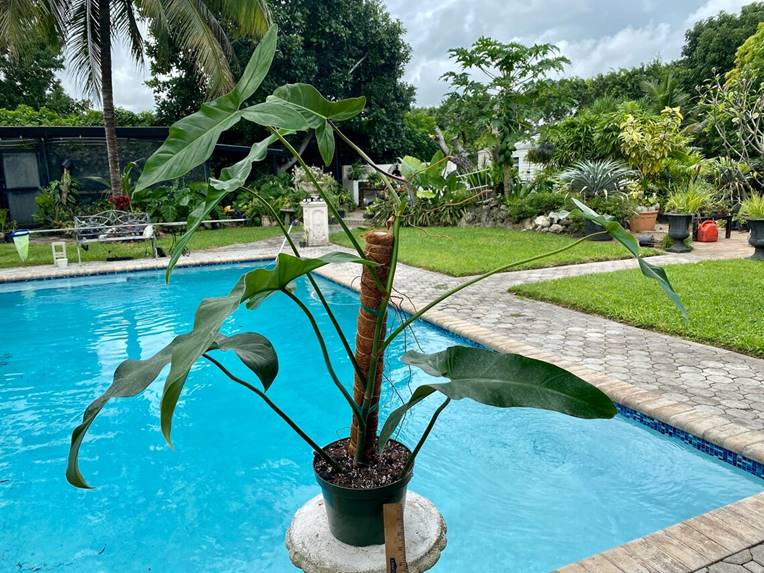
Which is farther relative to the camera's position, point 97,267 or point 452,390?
point 97,267

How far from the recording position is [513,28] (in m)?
15.0

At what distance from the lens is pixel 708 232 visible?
10.3 meters

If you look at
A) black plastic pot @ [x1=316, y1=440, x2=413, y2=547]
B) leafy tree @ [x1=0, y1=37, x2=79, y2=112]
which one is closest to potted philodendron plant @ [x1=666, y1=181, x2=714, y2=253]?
black plastic pot @ [x1=316, y1=440, x2=413, y2=547]

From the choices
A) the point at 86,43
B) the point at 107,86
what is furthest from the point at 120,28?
the point at 107,86

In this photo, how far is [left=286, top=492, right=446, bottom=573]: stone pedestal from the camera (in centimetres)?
197

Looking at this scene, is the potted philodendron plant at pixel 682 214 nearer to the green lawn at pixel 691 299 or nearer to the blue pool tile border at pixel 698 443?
the green lawn at pixel 691 299

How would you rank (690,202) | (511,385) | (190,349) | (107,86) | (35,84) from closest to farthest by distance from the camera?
(190,349) < (511,385) < (690,202) < (107,86) < (35,84)

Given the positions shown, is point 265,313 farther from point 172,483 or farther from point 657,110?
point 657,110

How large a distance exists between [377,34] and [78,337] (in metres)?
16.1

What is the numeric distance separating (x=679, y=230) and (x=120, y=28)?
40.7 ft

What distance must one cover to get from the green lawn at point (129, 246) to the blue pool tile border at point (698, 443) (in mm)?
9477

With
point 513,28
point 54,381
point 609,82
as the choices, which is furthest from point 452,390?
point 609,82

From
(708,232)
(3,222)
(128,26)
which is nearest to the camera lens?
(708,232)

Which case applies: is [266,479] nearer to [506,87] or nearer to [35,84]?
[506,87]
